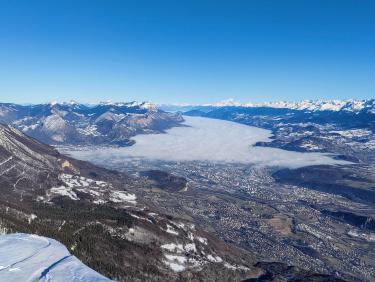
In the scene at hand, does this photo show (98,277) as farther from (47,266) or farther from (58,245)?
(58,245)

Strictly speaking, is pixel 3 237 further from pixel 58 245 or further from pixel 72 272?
pixel 72 272

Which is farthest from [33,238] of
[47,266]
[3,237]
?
[47,266]

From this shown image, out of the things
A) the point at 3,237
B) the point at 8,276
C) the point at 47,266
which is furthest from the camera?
the point at 3,237

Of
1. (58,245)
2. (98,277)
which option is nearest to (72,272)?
(98,277)

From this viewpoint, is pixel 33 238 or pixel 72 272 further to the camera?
pixel 33 238

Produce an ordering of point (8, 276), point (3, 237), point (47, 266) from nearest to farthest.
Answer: point (8, 276) < point (47, 266) < point (3, 237)

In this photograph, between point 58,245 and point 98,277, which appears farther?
point 58,245
